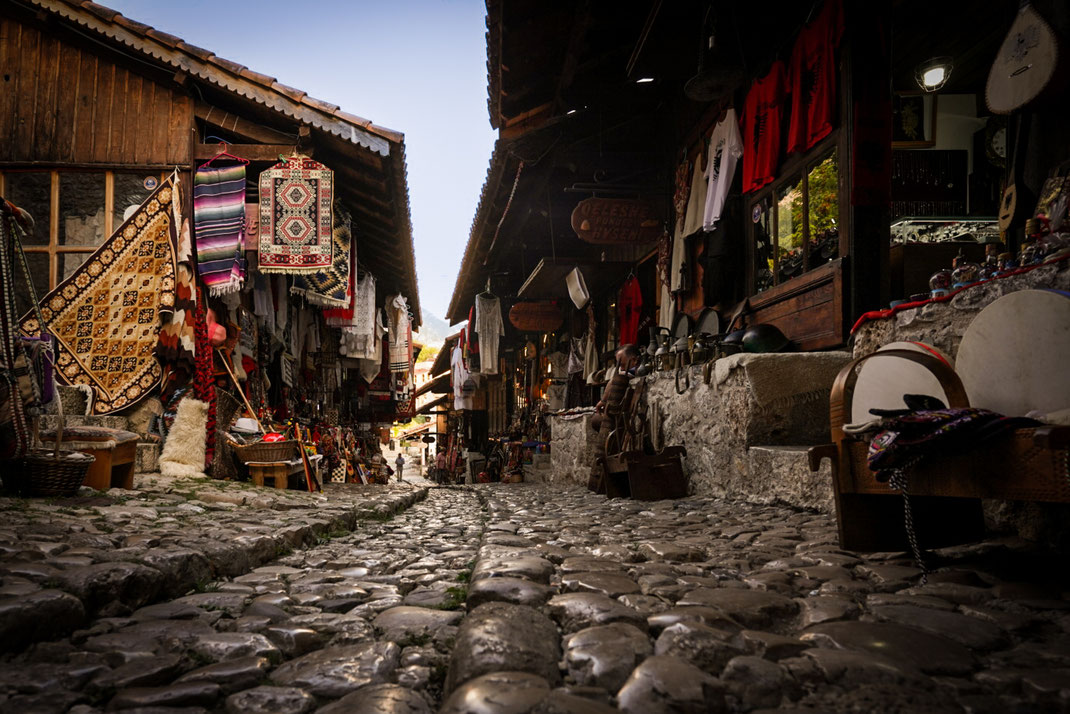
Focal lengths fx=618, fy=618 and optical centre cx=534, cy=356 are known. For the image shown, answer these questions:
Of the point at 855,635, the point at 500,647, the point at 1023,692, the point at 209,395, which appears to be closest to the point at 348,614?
the point at 500,647

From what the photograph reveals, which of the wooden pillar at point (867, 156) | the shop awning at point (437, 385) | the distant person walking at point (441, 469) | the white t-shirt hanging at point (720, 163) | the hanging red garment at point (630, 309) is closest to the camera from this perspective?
the wooden pillar at point (867, 156)

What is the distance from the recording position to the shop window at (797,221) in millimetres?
5336

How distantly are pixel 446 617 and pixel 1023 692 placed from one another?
4.87 feet

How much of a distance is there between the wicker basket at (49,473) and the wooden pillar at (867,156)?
19.3 feet

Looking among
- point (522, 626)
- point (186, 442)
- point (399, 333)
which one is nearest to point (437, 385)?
point (399, 333)

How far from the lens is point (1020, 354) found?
97.7 inches

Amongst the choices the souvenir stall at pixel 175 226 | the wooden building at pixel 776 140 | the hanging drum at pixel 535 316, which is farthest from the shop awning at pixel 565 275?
the souvenir stall at pixel 175 226

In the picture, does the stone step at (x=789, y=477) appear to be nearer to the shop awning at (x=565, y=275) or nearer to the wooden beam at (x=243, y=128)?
the shop awning at (x=565, y=275)

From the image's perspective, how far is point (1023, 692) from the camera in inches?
48.6

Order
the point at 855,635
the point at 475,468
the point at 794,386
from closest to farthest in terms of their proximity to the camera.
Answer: the point at 855,635 < the point at 794,386 < the point at 475,468

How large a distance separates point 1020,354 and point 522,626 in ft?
7.46

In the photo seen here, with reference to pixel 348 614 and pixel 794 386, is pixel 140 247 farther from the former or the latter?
pixel 794 386

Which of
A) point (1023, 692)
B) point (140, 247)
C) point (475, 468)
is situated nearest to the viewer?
point (1023, 692)

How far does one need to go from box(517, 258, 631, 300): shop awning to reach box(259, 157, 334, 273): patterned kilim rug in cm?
426
